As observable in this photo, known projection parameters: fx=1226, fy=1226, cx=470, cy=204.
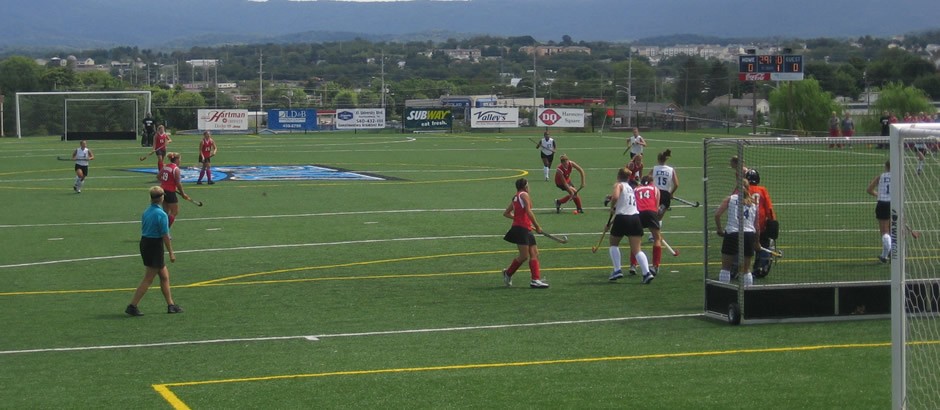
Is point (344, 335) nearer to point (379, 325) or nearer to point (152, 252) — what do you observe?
point (379, 325)

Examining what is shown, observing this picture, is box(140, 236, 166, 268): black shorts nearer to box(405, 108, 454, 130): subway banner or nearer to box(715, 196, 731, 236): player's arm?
box(715, 196, 731, 236): player's arm

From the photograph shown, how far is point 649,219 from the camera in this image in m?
20.7

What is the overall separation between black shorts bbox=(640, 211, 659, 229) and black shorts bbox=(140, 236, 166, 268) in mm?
7904

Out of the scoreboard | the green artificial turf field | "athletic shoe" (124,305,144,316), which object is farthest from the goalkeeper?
the scoreboard

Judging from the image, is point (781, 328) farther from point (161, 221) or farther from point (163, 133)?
point (163, 133)

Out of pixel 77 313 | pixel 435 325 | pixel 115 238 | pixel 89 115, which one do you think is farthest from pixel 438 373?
pixel 89 115

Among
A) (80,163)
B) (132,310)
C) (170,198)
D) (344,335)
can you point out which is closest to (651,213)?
(344,335)

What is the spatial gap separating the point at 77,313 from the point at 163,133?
24.9 m

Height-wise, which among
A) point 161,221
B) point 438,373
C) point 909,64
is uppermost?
point 909,64

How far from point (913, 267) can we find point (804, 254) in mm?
9656

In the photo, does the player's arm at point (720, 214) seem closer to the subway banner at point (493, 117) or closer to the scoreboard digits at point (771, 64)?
the scoreboard digits at point (771, 64)

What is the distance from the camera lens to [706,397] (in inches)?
500

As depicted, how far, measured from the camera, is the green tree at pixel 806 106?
245ft

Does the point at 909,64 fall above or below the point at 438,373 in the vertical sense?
above
